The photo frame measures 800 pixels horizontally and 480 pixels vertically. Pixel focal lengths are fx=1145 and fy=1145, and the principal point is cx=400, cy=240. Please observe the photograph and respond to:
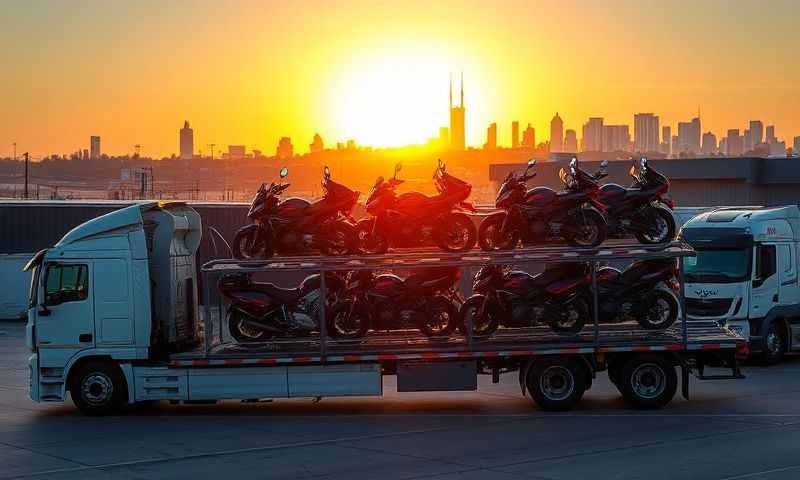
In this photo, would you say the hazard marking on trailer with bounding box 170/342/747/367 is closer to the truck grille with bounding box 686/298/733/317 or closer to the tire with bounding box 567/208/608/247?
the tire with bounding box 567/208/608/247

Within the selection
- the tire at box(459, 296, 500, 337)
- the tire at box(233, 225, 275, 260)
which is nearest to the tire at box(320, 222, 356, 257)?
the tire at box(233, 225, 275, 260)

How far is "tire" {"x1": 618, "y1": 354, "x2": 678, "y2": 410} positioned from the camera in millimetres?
18391

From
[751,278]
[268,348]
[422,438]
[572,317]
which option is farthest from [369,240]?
[751,278]

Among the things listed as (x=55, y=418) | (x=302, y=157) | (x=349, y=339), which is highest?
(x=302, y=157)

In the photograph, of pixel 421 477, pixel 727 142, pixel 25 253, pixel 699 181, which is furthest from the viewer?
pixel 727 142

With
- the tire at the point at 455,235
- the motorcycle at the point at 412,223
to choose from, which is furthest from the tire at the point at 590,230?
the motorcycle at the point at 412,223

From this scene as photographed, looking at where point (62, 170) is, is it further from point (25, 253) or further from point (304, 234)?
point (304, 234)

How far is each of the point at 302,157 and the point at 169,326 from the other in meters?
96.8

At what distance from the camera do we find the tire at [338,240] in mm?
19062

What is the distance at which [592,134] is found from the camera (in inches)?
5906

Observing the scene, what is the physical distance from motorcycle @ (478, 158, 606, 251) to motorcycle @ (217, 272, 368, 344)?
277cm

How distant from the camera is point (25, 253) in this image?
143ft

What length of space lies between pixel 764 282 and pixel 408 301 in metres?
9.85

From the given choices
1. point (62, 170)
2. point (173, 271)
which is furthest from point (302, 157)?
point (173, 271)
